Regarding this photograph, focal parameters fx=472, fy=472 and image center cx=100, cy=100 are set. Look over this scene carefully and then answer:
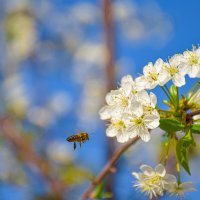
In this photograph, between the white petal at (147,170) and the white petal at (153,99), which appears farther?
the white petal at (147,170)

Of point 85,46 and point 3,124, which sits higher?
point 85,46

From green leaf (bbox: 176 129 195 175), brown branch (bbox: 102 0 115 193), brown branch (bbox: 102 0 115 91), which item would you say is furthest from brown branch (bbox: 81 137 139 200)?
brown branch (bbox: 102 0 115 91)

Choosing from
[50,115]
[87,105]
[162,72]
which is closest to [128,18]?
[87,105]

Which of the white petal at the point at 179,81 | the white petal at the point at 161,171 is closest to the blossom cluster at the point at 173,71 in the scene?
the white petal at the point at 179,81

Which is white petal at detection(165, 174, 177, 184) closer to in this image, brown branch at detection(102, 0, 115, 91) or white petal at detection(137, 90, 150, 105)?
white petal at detection(137, 90, 150, 105)

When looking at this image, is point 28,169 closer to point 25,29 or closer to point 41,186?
point 41,186

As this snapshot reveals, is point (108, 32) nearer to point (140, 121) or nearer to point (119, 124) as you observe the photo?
point (119, 124)

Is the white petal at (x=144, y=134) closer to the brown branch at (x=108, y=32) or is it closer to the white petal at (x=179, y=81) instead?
the white petal at (x=179, y=81)
